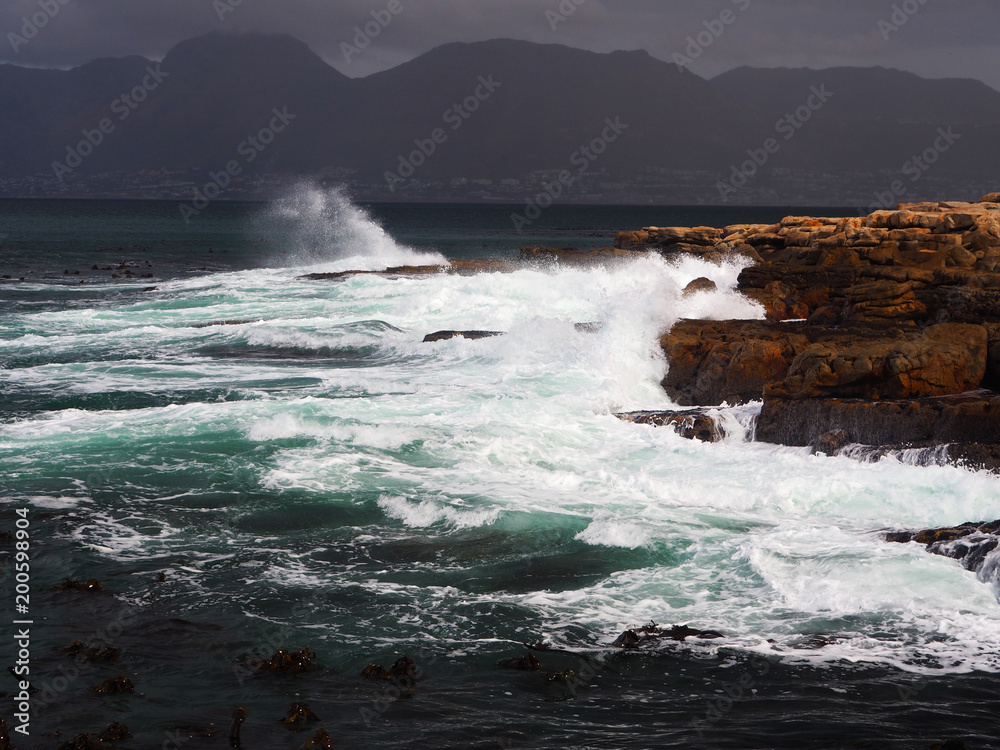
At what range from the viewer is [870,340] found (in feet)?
54.5

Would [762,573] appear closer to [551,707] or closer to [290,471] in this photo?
[551,707]

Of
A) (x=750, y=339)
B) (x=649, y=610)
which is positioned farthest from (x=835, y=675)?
(x=750, y=339)

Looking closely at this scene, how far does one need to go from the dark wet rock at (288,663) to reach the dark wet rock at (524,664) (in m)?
1.64

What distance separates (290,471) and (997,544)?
30.3ft

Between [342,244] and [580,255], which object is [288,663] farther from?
[342,244]

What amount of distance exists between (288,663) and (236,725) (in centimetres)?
106

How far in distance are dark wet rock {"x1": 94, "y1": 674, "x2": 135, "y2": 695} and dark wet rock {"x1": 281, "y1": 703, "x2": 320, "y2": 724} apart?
137cm

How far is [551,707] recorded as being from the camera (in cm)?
780

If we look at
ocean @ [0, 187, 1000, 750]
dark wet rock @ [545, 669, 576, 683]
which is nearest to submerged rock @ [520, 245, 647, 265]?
ocean @ [0, 187, 1000, 750]

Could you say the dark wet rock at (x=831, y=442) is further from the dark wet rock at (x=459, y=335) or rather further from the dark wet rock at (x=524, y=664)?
the dark wet rock at (x=459, y=335)

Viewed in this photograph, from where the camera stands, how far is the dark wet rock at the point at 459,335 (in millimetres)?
24078

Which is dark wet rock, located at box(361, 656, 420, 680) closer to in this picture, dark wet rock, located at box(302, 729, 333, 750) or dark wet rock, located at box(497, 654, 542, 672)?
dark wet rock, located at box(497, 654, 542, 672)

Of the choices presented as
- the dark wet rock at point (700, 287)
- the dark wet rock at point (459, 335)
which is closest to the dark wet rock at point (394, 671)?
the dark wet rock at point (459, 335)

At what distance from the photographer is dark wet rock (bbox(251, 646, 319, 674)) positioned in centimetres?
828
